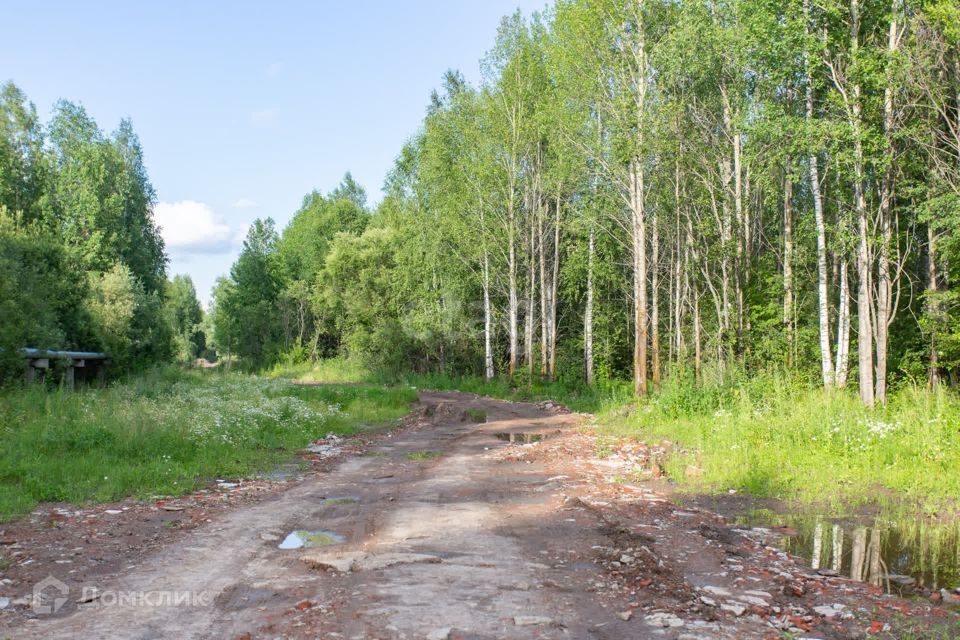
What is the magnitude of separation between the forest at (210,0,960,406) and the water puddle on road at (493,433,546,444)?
4799 mm

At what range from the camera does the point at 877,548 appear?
6.75 m

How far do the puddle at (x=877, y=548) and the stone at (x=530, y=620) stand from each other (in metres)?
3.12

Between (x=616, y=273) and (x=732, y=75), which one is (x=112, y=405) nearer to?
(x=732, y=75)

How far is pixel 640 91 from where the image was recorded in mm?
20312

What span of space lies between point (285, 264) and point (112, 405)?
178 ft

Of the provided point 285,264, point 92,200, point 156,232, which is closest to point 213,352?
point 285,264

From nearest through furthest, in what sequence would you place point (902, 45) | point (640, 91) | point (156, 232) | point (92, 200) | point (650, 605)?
point (650, 605)
point (902, 45)
point (640, 91)
point (92, 200)
point (156, 232)

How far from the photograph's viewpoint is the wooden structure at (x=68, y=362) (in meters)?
23.6

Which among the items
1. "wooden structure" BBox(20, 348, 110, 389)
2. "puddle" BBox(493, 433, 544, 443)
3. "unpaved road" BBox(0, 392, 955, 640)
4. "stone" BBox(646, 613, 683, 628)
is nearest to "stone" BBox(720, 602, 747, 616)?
"unpaved road" BBox(0, 392, 955, 640)

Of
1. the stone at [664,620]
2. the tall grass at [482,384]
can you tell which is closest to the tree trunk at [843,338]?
Result: the tall grass at [482,384]

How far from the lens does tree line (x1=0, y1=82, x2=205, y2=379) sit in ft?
88.6

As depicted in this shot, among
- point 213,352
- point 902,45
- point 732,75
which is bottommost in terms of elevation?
point 213,352
